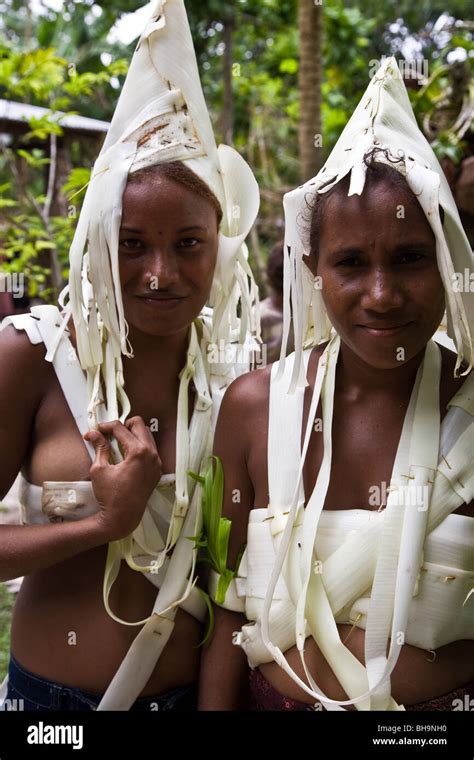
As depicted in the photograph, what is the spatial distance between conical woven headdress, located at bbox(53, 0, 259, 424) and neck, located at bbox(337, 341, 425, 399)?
0.43 m

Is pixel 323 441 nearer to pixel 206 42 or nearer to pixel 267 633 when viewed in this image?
pixel 267 633

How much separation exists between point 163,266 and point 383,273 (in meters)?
0.50

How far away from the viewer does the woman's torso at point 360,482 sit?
149 cm

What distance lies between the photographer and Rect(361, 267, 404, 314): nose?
1450mm

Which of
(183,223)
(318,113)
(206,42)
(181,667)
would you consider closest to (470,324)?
(183,223)

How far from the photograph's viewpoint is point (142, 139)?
183cm

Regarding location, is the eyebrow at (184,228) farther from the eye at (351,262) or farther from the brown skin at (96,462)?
the eye at (351,262)

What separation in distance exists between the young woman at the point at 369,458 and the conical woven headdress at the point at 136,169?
13.0 inches

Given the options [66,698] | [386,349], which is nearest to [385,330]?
[386,349]

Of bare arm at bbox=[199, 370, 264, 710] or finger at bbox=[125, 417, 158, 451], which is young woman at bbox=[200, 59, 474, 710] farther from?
finger at bbox=[125, 417, 158, 451]

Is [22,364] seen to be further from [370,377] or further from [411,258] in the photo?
[411,258]

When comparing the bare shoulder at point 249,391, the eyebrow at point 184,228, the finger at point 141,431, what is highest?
the eyebrow at point 184,228

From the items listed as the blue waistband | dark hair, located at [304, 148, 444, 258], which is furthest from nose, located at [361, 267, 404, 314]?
the blue waistband

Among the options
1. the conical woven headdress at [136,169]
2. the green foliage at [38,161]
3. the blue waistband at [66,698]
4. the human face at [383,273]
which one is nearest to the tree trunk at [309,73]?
the green foliage at [38,161]
